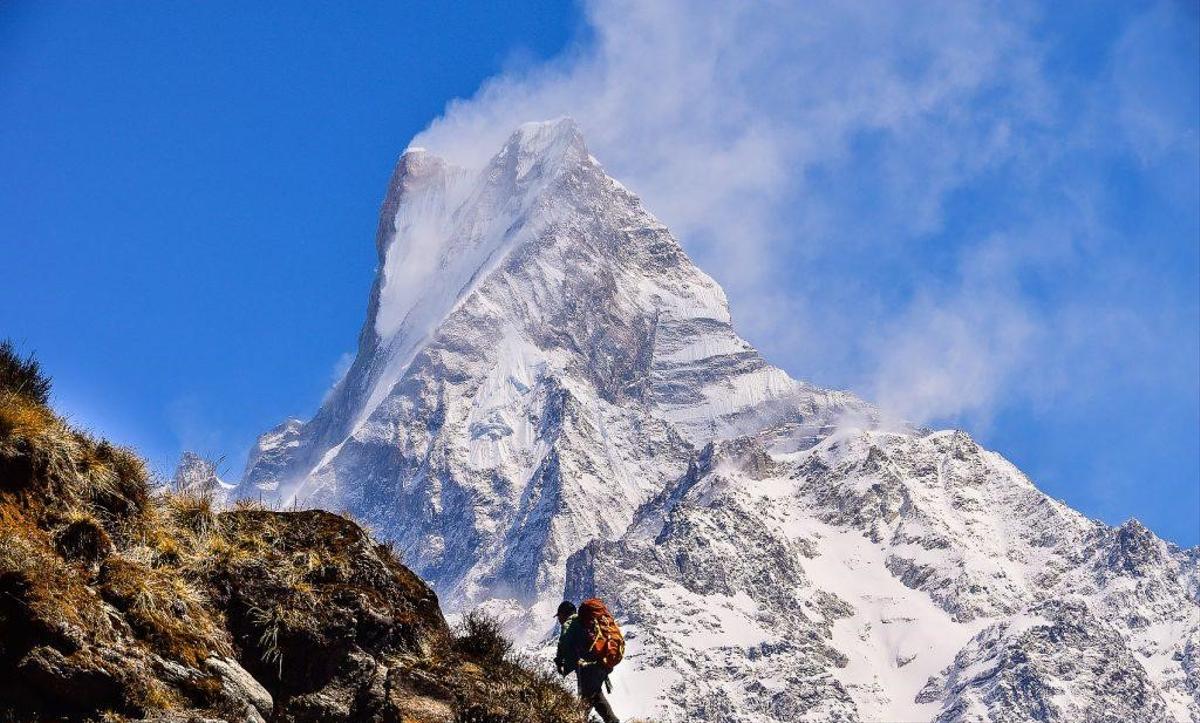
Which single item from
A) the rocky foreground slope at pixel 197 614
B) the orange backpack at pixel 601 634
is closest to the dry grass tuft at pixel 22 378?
the rocky foreground slope at pixel 197 614

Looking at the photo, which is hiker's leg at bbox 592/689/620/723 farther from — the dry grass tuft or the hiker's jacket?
the dry grass tuft

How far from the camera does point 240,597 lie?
45.0ft

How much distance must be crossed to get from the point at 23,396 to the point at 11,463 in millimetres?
1604

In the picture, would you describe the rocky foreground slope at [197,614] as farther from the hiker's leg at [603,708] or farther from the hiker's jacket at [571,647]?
the hiker's leg at [603,708]

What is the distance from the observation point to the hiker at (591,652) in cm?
1702

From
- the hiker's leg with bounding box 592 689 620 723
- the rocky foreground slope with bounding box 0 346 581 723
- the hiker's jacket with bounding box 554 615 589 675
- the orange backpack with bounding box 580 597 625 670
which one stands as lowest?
the rocky foreground slope with bounding box 0 346 581 723

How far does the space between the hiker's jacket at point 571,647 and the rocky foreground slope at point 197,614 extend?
1.12 metres

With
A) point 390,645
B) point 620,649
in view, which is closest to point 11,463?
point 390,645

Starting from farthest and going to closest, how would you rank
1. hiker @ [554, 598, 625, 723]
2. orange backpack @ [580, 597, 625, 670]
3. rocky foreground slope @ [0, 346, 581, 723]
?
orange backpack @ [580, 597, 625, 670] < hiker @ [554, 598, 625, 723] < rocky foreground slope @ [0, 346, 581, 723]

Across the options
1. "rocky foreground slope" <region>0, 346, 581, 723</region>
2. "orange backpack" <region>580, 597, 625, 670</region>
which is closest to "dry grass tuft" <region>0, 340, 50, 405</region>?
"rocky foreground slope" <region>0, 346, 581, 723</region>

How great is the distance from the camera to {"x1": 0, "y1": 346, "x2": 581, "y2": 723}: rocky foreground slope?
37.7 feet

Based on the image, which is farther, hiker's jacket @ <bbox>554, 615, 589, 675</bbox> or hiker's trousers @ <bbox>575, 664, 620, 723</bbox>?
hiker's jacket @ <bbox>554, 615, 589, 675</bbox>

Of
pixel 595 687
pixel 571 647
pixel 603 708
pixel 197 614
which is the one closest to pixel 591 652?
pixel 571 647

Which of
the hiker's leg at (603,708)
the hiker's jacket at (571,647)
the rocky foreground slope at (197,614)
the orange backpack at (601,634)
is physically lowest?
the rocky foreground slope at (197,614)
